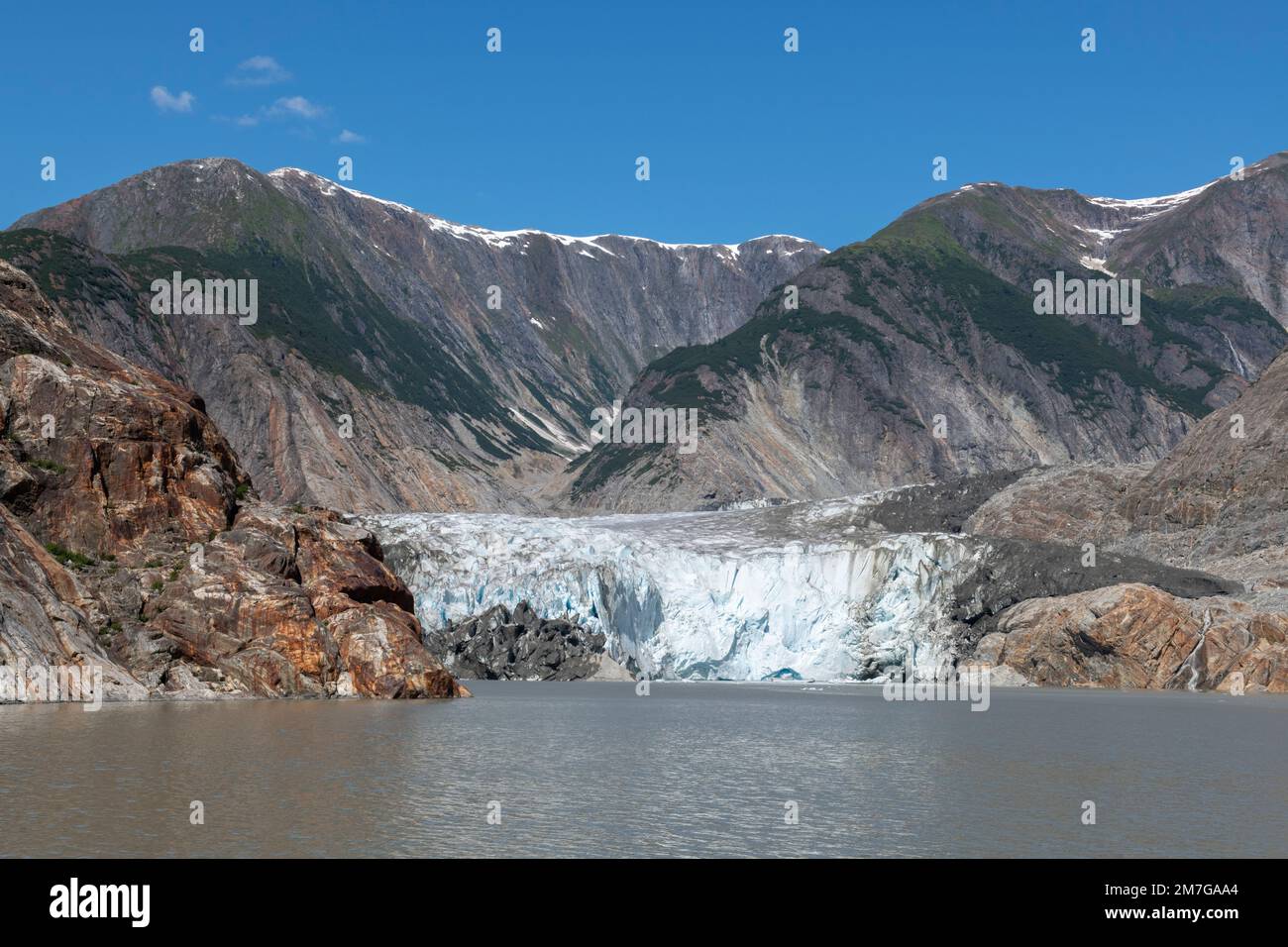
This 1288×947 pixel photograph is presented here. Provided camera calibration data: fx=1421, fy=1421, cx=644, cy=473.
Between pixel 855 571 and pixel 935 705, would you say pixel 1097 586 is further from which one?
pixel 935 705

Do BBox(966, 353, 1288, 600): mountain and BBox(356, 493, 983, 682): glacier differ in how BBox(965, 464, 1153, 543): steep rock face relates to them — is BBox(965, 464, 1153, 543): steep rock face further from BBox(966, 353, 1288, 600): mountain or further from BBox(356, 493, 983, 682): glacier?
BBox(356, 493, 983, 682): glacier

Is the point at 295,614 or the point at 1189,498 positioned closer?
the point at 295,614

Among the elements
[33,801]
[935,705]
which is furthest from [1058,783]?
[935,705]

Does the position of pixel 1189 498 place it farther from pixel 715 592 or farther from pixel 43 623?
pixel 43 623
